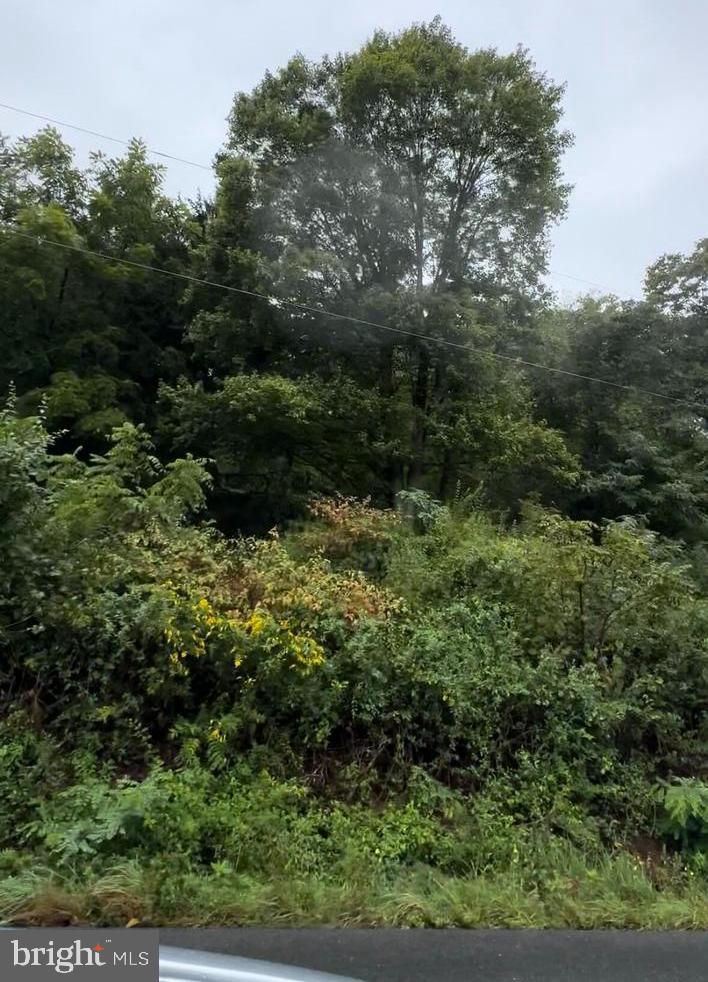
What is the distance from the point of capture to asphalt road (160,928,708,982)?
3674 mm

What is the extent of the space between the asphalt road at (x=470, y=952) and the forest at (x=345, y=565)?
17 centimetres

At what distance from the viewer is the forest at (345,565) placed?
4.88 meters

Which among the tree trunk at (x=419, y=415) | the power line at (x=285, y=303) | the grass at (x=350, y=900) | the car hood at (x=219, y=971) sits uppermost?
the power line at (x=285, y=303)

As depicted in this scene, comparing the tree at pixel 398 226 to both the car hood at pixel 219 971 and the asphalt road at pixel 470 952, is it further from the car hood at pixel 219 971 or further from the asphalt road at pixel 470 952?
the car hood at pixel 219 971

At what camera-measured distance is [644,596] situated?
6.87 metres

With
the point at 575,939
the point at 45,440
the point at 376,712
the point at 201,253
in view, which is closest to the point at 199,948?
the point at 575,939

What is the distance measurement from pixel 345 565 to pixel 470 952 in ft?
14.9

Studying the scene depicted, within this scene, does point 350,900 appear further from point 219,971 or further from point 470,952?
point 219,971

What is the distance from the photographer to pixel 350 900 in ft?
14.4

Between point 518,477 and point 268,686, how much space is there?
998 centimetres

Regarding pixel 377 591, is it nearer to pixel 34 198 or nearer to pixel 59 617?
pixel 59 617

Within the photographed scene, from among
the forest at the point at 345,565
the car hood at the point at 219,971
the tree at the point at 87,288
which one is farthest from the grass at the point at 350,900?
the tree at the point at 87,288

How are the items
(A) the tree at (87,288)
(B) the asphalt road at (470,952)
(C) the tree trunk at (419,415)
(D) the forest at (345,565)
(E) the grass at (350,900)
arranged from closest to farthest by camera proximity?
1. (B) the asphalt road at (470,952)
2. (E) the grass at (350,900)
3. (D) the forest at (345,565)
4. (A) the tree at (87,288)
5. (C) the tree trunk at (419,415)

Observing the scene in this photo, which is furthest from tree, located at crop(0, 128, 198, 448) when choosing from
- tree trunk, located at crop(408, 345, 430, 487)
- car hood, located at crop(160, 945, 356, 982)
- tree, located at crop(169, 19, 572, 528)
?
car hood, located at crop(160, 945, 356, 982)
